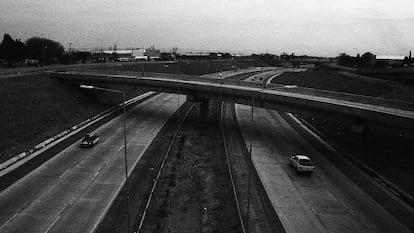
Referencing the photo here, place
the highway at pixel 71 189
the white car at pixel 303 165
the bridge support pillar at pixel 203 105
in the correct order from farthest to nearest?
the bridge support pillar at pixel 203 105 → the white car at pixel 303 165 → the highway at pixel 71 189

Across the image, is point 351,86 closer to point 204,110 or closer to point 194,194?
point 204,110

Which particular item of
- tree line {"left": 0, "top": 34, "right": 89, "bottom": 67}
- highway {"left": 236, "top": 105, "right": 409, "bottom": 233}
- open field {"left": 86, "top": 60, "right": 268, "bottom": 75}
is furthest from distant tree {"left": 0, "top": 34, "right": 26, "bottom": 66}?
highway {"left": 236, "top": 105, "right": 409, "bottom": 233}

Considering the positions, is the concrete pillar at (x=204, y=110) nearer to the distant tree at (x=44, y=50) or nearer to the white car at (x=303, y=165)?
the white car at (x=303, y=165)

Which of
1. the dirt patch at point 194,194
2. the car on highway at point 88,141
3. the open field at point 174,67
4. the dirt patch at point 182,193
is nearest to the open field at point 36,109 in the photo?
the car on highway at point 88,141

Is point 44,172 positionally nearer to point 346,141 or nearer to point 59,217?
point 59,217

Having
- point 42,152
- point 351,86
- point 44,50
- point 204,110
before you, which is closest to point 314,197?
point 42,152

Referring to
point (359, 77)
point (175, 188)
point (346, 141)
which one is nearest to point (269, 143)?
point (346, 141)

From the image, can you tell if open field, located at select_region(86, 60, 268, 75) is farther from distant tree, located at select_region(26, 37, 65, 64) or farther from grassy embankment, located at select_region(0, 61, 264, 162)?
grassy embankment, located at select_region(0, 61, 264, 162)
